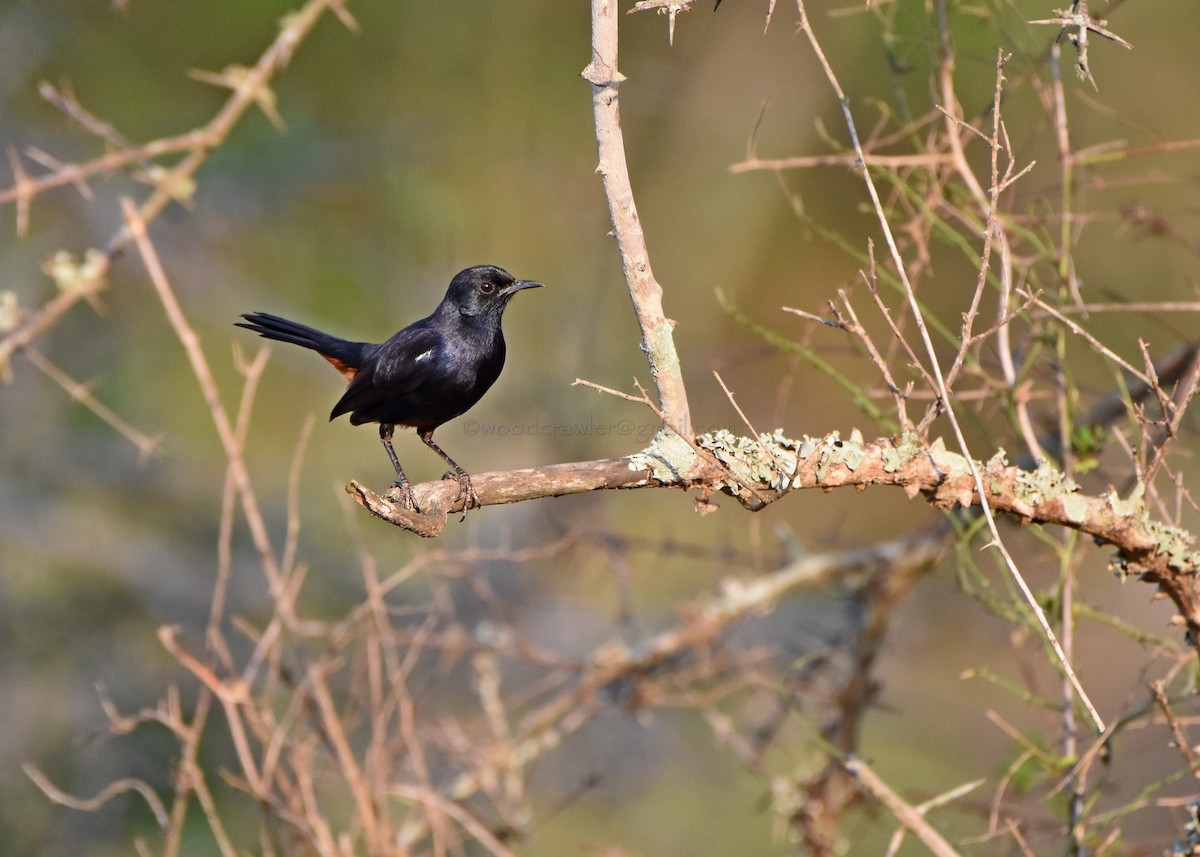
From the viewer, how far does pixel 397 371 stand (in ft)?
11.4

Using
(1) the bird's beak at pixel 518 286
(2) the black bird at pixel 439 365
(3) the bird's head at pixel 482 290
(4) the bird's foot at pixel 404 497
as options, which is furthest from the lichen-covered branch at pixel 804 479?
(1) the bird's beak at pixel 518 286

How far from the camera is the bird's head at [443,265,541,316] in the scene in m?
3.70

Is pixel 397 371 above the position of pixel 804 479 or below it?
above

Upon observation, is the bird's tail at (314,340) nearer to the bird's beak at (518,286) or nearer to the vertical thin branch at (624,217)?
the bird's beak at (518,286)

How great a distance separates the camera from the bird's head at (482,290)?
370cm

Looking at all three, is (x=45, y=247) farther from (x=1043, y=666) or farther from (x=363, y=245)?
(x=1043, y=666)

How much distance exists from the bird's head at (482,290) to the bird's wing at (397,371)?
0.17m

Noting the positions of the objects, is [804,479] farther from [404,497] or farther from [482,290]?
[482,290]

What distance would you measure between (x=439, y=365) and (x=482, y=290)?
0.41 metres

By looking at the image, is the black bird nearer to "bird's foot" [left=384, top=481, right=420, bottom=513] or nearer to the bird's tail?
the bird's tail

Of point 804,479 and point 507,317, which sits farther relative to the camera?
point 507,317

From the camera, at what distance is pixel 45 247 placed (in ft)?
27.7

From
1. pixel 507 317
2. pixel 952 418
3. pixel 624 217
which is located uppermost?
pixel 624 217

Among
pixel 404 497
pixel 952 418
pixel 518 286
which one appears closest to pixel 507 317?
pixel 518 286
